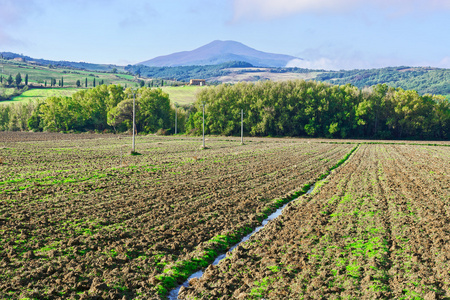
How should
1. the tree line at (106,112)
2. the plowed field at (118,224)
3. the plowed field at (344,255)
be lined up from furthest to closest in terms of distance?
the tree line at (106,112) < the plowed field at (118,224) < the plowed field at (344,255)

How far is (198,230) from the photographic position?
14219 millimetres

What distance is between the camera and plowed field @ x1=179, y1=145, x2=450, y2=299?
932cm

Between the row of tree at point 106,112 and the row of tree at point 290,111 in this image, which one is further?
the row of tree at point 106,112

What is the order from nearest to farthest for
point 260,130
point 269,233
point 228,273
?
1. point 228,273
2. point 269,233
3. point 260,130

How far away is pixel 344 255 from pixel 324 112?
9348cm

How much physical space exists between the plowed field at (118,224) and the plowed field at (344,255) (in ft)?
3.64

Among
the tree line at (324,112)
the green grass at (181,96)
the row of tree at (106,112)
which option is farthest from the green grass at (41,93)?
the tree line at (324,112)

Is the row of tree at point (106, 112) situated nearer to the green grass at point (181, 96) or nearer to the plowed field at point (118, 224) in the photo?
the green grass at point (181, 96)

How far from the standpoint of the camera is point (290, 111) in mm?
103188

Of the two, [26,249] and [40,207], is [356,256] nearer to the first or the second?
[26,249]

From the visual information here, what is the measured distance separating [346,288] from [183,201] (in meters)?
10.5

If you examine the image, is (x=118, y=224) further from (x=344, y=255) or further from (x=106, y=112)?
(x=106, y=112)

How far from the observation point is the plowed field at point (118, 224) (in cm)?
959

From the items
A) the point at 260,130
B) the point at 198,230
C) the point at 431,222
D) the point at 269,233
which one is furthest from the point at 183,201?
the point at 260,130
